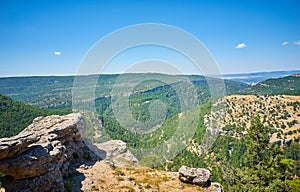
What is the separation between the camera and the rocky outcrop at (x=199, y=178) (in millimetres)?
18656

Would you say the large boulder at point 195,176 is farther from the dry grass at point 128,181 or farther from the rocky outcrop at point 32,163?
the rocky outcrop at point 32,163

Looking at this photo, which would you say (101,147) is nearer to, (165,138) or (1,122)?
(1,122)

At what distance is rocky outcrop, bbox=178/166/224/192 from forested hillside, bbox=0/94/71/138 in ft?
299

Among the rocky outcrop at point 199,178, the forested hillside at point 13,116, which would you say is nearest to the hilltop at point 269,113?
the forested hillside at point 13,116

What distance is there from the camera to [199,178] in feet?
62.1

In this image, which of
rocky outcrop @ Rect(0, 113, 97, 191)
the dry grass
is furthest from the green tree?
rocky outcrop @ Rect(0, 113, 97, 191)

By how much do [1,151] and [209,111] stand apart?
15674cm

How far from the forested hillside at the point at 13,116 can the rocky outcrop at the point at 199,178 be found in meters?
91.0

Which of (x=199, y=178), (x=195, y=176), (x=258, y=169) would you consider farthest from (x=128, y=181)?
(x=258, y=169)

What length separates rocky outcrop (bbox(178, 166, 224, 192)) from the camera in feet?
61.2

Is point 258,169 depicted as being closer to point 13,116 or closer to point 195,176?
point 195,176

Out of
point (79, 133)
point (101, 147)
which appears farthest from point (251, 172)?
point (79, 133)

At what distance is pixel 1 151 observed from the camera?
12555mm

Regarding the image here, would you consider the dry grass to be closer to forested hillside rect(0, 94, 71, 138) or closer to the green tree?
the green tree
